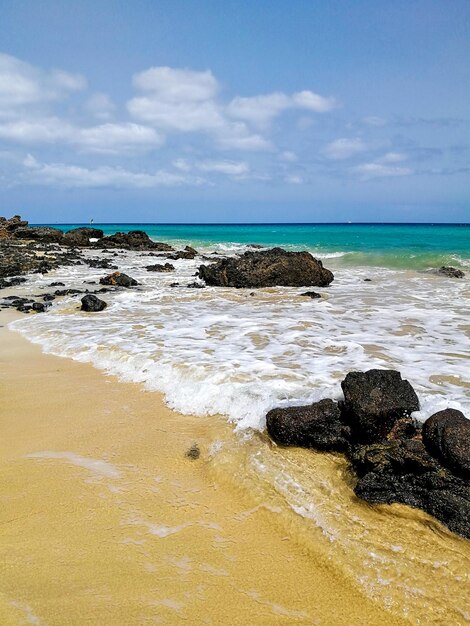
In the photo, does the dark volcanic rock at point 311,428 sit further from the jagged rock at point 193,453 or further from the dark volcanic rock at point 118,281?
the dark volcanic rock at point 118,281

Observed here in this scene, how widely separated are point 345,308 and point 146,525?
26.3ft

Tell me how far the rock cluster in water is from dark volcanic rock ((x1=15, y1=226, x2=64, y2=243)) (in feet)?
106

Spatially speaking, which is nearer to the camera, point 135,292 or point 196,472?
point 196,472

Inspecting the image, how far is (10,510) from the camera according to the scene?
2.83 m

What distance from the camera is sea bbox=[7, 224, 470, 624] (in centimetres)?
247

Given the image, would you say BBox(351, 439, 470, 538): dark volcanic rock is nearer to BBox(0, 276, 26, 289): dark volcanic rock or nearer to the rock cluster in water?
the rock cluster in water

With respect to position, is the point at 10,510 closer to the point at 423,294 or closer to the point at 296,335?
the point at 296,335

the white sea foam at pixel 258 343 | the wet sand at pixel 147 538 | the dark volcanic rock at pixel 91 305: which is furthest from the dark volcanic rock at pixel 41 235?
the wet sand at pixel 147 538

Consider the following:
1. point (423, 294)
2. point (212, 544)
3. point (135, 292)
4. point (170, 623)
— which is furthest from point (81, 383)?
point (423, 294)

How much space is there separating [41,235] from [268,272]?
2470cm

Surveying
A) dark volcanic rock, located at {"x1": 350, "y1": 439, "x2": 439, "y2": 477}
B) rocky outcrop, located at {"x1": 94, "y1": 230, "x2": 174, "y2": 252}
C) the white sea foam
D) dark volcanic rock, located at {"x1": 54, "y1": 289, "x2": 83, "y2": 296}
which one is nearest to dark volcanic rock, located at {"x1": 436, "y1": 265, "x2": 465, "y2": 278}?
the white sea foam

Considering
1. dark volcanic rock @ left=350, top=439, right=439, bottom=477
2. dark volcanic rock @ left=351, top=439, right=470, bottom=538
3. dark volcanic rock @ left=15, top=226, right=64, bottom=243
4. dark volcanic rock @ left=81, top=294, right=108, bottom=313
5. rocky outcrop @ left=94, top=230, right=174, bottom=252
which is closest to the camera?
dark volcanic rock @ left=351, top=439, right=470, bottom=538

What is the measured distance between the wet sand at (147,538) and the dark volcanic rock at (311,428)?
0.39 meters

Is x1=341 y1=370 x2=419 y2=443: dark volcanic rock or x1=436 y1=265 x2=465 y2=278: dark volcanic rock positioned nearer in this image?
x1=341 y1=370 x2=419 y2=443: dark volcanic rock
